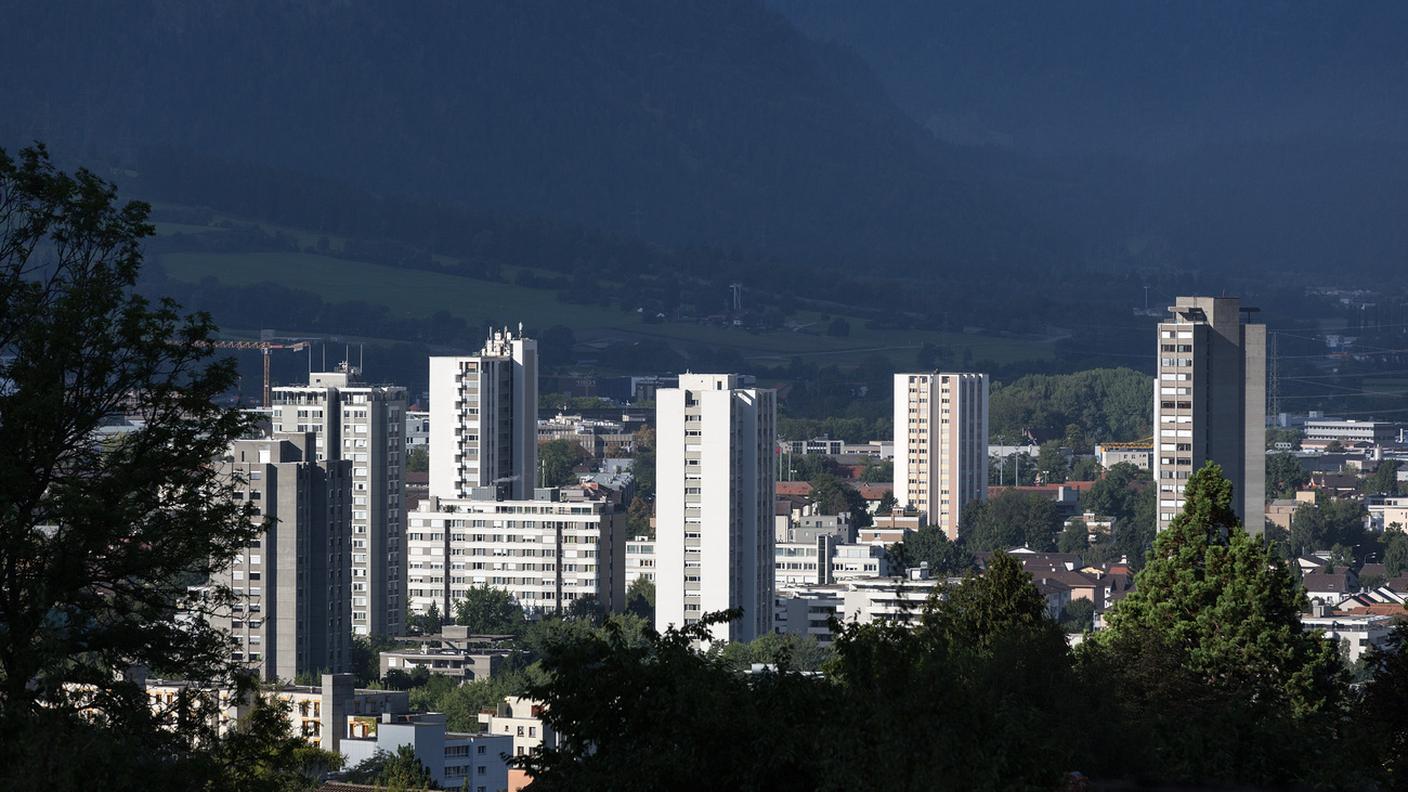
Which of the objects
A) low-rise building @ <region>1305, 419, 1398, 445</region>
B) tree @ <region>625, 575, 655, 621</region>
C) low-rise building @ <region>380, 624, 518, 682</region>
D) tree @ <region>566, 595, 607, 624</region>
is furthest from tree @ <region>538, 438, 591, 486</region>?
low-rise building @ <region>1305, 419, 1398, 445</region>

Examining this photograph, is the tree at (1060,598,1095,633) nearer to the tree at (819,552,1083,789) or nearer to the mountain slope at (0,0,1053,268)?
the tree at (819,552,1083,789)

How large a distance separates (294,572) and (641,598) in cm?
862

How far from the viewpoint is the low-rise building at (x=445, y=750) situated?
63.0ft

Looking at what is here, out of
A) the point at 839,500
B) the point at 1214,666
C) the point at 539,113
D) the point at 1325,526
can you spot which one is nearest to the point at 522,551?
the point at 839,500

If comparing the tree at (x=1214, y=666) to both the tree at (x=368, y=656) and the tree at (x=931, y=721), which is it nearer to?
the tree at (x=931, y=721)

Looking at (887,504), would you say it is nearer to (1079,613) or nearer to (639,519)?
(639,519)

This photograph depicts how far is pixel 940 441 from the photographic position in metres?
54.7

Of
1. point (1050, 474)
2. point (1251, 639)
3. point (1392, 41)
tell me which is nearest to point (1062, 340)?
point (1050, 474)

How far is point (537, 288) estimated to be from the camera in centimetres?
8919

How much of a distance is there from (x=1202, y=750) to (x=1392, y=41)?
5152 inches

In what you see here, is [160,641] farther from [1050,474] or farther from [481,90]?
[481,90]

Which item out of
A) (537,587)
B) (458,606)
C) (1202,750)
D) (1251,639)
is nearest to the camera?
(1202,750)

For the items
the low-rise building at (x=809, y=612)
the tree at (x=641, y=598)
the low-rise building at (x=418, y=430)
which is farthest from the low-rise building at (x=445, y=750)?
the low-rise building at (x=418, y=430)

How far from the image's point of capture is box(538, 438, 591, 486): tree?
2160 inches
